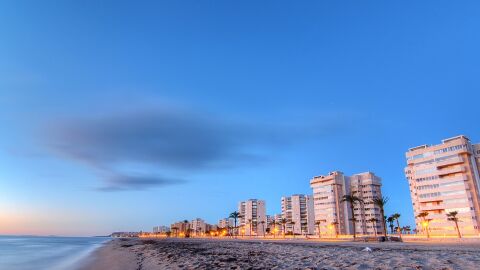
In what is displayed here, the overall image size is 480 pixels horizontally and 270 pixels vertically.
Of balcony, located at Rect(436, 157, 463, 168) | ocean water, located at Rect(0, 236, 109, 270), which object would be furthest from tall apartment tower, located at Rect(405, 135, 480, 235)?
ocean water, located at Rect(0, 236, 109, 270)

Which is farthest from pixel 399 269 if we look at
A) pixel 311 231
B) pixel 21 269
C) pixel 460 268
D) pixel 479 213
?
pixel 311 231

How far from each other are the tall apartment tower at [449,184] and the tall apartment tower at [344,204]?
47211mm

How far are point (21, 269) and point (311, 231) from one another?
Result: 173m

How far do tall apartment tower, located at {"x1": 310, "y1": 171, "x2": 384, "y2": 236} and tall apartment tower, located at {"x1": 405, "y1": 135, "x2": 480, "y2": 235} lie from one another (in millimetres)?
47211

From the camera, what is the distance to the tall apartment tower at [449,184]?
8438cm

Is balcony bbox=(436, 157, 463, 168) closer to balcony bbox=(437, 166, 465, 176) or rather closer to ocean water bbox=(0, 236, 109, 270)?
balcony bbox=(437, 166, 465, 176)

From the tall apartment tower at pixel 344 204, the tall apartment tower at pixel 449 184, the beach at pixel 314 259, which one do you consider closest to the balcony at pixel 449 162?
the tall apartment tower at pixel 449 184

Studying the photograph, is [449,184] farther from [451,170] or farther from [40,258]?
[40,258]

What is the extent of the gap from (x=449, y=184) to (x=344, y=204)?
6038cm

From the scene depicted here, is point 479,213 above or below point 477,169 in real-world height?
below

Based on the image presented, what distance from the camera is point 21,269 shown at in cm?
3147

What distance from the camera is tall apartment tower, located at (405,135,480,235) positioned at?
8438cm

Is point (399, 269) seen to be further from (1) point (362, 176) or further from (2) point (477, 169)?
(1) point (362, 176)

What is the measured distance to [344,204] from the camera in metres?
145
